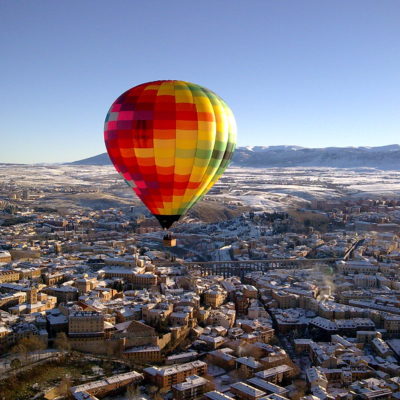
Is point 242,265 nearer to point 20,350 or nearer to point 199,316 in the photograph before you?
point 199,316

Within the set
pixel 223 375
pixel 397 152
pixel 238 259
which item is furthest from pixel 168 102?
pixel 397 152

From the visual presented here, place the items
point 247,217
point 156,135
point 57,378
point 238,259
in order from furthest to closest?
point 247,217, point 238,259, point 57,378, point 156,135

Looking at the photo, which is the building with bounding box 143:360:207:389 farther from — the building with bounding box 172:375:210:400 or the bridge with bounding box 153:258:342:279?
the bridge with bounding box 153:258:342:279

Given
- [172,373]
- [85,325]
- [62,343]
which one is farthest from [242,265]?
[172,373]

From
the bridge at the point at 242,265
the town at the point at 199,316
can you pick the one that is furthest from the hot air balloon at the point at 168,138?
the bridge at the point at 242,265

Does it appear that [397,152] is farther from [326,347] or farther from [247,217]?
[326,347]

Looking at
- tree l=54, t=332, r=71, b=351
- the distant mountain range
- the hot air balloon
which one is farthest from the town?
the distant mountain range

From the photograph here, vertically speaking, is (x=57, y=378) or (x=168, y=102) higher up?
(x=168, y=102)
